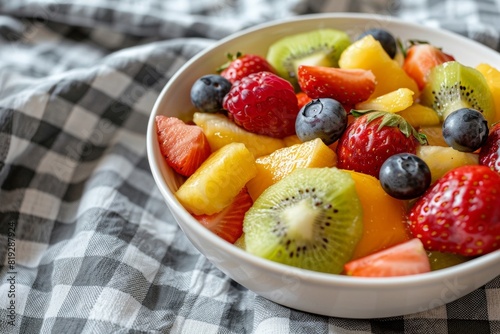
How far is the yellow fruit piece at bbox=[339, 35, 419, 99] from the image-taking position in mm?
1346

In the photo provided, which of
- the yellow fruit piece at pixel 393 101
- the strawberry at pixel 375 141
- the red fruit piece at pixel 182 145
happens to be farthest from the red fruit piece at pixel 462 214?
the red fruit piece at pixel 182 145

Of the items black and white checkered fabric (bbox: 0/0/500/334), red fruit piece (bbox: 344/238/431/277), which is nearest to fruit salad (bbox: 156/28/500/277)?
red fruit piece (bbox: 344/238/431/277)

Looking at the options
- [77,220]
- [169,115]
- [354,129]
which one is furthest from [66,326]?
[354,129]

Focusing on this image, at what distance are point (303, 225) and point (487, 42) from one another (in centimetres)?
115

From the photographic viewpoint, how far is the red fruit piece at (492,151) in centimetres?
111

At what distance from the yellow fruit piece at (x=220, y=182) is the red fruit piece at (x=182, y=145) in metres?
0.08

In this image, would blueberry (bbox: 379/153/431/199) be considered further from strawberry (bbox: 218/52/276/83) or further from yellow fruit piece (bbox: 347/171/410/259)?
strawberry (bbox: 218/52/276/83)

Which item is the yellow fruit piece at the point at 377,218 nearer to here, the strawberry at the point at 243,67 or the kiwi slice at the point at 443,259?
the kiwi slice at the point at 443,259

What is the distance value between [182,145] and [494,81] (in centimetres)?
75

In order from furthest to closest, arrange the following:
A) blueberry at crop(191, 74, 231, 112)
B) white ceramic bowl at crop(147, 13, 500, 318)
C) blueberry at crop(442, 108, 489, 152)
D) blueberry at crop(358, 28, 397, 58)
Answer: blueberry at crop(358, 28, 397, 58) < blueberry at crop(191, 74, 231, 112) < blueberry at crop(442, 108, 489, 152) < white ceramic bowl at crop(147, 13, 500, 318)

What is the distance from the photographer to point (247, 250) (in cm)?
107

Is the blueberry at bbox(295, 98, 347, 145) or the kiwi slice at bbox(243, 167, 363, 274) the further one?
the blueberry at bbox(295, 98, 347, 145)

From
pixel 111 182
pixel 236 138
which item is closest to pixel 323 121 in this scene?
pixel 236 138

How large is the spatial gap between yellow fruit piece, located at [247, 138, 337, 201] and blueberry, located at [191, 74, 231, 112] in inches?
8.0
